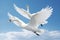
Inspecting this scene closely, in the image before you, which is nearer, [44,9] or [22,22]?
[44,9]

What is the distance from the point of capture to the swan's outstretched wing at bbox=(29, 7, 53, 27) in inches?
1041

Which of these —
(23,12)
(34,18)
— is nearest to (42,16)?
(34,18)

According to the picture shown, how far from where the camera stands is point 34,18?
26.6 meters

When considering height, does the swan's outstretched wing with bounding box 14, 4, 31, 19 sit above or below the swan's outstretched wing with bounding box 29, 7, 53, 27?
above

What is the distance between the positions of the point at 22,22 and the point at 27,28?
31.2 inches

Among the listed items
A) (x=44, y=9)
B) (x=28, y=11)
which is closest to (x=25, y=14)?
(x=28, y=11)

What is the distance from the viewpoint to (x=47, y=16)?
88.2 ft

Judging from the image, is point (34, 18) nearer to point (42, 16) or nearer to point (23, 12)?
point (42, 16)

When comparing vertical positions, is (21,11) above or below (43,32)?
above

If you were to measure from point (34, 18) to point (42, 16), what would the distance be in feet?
2.06

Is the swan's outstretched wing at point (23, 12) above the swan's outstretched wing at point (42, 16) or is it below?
above

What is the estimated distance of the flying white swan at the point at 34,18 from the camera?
2650 centimetres

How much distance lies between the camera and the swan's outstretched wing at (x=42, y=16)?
2644 centimetres

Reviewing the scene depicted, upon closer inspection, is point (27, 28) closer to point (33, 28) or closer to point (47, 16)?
point (33, 28)
